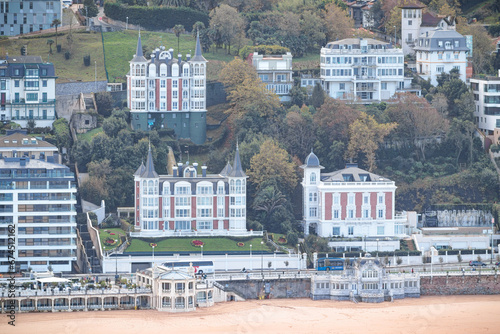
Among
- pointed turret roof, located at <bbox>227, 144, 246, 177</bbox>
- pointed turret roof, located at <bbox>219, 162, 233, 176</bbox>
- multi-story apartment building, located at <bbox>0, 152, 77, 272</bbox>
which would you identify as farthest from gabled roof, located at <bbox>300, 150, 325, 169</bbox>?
multi-story apartment building, located at <bbox>0, 152, 77, 272</bbox>

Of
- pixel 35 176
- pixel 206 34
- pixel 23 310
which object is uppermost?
pixel 206 34

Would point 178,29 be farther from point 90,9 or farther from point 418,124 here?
point 418,124

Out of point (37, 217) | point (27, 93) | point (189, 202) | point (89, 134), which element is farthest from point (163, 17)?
point (37, 217)

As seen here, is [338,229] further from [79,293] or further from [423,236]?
[79,293]

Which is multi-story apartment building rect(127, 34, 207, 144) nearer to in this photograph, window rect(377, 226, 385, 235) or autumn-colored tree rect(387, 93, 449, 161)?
autumn-colored tree rect(387, 93, 449, 161)

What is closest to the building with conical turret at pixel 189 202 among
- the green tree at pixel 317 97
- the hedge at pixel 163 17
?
the green tree at pixel 317 97

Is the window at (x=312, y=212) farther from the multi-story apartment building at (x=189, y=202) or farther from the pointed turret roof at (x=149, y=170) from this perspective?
the pointed turret roof at (x=149, y=170)

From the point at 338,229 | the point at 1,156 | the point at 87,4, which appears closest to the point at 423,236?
the point at 338,229
